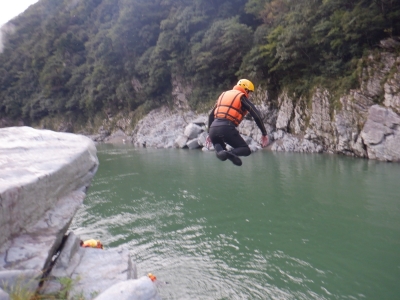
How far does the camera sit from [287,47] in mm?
24125

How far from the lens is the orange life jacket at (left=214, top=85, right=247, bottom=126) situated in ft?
17.6

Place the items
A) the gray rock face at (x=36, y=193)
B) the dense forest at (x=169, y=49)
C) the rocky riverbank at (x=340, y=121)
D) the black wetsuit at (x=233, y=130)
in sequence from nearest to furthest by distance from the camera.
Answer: the gray rock face at (x=36, y=193), the black wetsuit at (x=233, y=130), the rocky riverbank at (x=340, y=121), the dense forest at (x=169, y=49)

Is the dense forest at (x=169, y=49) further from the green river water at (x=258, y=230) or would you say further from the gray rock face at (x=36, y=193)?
the gray rock face at (x=36, y=193)

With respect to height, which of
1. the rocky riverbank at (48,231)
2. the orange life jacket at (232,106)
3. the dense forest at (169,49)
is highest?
the dense forest at (169,49)

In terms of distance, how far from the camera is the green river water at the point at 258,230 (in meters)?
5.91

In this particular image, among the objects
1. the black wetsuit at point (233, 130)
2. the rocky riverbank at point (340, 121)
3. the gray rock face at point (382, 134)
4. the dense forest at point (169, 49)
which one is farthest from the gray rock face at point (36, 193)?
the dense forest at point (169, 49)

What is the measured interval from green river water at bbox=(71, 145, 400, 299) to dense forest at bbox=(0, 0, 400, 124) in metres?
11.3

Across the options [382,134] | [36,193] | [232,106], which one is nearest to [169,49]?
[382,134]

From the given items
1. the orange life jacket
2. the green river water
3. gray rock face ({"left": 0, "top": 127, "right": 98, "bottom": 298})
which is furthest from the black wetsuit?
the green river water

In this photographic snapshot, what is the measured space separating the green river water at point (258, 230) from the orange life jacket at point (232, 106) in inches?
123

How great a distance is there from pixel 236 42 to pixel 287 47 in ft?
22.4

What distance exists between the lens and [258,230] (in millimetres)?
8531

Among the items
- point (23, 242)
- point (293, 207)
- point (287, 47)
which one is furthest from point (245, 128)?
point (23, 242)

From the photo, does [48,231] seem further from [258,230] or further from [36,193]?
[258,230]
